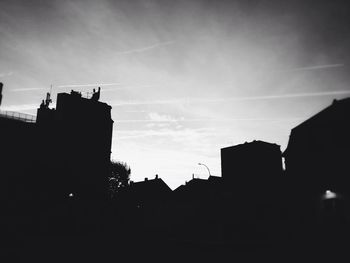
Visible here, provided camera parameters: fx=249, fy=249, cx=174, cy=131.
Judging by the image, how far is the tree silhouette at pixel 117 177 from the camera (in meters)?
55.3

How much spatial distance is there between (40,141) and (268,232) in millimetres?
26443

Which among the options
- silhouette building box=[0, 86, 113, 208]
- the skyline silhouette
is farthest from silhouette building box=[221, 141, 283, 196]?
silhouette building box=[0, 86, 113, 208]

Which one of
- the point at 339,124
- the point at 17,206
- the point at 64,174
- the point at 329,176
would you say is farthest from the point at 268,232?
the point at 17,206

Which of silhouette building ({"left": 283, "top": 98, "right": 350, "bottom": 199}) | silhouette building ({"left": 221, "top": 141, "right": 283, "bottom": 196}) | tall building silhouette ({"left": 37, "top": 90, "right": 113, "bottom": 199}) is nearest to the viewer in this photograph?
silhouette building ({"left": 283, "top": 98, "right": 350, "bottom": 199})

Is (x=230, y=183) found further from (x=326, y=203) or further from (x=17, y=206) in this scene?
(x=17, y=206)

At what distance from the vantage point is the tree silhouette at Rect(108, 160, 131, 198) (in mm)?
55350

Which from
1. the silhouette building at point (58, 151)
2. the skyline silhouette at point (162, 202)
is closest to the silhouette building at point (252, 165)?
the skyline silhouette at point (162, 202)

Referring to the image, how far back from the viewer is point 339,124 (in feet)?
74.4

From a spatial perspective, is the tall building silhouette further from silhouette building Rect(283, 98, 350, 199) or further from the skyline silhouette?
silhouette building Rect(283, 98, 350, 199)

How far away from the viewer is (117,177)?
185 ft

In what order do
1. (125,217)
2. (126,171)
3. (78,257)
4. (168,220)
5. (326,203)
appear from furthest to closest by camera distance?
(126,171), (168,220), (125,217), (326,203), (78,257)

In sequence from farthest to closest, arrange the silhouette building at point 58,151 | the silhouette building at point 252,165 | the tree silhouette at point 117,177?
the tree silhouette at point 117,177, the silhouette building at point 252,165, the silhouette building at point 58,151

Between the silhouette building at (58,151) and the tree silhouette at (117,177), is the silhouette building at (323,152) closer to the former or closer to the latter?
the silhouette building at (58,151)

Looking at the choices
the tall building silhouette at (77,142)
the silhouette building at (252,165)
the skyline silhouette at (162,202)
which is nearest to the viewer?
the skyline silhouette at (162,202)
